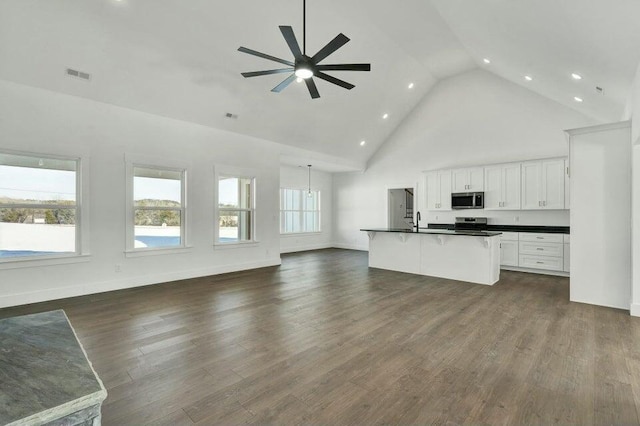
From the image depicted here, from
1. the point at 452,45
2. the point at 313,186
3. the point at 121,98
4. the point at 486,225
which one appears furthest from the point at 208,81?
the point at 486,225

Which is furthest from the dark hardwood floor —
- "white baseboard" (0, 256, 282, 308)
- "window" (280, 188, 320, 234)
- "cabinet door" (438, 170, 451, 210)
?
"window" (280, 188, 320, 234)

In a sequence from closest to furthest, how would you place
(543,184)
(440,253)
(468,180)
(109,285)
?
(109,285)
(440,253)
(543,184)
(468,180)

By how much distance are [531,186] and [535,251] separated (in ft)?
4.58

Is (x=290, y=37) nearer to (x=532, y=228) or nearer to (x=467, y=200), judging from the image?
(x=467, y=200)

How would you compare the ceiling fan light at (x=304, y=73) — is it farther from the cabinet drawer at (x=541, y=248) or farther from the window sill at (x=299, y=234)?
the window sill at (x=299, y=234)

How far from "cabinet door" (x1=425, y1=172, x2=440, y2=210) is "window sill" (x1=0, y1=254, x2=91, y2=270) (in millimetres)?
7450

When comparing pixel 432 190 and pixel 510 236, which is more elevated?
pixel 432 190

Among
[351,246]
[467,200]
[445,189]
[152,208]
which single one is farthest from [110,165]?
[351,246]

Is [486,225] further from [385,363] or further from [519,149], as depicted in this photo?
[385,363]

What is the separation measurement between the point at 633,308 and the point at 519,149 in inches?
169

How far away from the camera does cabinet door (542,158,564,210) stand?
6320 mm

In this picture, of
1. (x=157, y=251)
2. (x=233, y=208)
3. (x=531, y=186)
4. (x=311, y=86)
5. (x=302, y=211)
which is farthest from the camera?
(x=302, y=211)

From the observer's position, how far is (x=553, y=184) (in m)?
6.40

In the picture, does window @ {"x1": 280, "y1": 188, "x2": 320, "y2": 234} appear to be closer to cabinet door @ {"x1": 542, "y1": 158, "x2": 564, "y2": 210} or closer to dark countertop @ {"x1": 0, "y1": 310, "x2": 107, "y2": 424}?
cabinet door @ {"x1": 542, "y1": 158, "x2": 564, "y2": 210}
